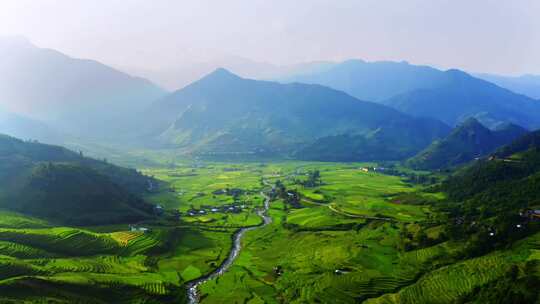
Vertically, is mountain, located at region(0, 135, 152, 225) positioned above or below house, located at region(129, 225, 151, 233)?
above

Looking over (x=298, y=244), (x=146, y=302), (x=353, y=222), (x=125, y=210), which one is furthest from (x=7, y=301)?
(x=353, y=222)

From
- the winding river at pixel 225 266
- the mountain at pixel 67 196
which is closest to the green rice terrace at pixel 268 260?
the winding river at pixel 225 266

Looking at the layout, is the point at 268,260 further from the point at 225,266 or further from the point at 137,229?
the point at 137,229

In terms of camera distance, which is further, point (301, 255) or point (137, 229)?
point (137, 229)

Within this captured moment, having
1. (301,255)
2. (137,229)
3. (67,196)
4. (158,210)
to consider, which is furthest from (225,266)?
(67,196)

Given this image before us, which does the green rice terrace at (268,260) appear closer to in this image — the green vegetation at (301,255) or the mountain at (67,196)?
the green vegetation at (301,255)

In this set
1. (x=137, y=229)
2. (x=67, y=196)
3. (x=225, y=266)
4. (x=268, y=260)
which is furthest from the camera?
(x=67, y=196)

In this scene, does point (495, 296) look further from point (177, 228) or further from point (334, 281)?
point (177, 228)

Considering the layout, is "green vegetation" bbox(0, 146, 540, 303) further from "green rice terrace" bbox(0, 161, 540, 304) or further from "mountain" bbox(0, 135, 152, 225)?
"mountain" bbox(0, 135, 152, 225)

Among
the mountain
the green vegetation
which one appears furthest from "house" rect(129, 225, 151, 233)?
the mountain
